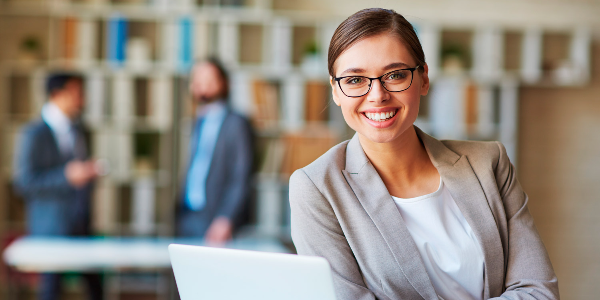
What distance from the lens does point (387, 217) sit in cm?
111

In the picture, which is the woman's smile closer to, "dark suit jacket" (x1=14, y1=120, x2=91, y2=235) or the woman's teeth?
the woman's teeth

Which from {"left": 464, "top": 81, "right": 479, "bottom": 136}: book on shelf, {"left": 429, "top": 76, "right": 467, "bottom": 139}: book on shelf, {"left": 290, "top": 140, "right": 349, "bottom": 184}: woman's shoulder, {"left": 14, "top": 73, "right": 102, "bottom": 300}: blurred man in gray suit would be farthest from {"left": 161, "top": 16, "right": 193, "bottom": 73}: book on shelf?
{"left": 290, "top": 140, "right": 349, "bottom": 184}: woman's shoulder

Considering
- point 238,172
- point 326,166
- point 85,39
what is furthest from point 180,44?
point 326,166

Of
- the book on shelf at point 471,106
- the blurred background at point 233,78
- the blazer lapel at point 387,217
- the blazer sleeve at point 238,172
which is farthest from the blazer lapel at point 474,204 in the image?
the book on shelf at point 471,106

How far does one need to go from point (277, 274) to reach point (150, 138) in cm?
358

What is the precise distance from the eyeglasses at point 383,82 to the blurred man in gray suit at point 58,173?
2588 mm

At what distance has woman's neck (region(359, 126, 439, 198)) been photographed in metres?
1.19

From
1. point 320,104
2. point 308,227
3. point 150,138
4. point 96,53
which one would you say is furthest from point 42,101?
point 308,227

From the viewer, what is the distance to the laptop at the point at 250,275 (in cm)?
78

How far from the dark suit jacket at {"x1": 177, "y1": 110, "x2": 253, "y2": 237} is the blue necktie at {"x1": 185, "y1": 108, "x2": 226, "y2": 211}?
0.14ft

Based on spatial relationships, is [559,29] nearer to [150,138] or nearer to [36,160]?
[150,138]

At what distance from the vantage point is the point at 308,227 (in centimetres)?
111

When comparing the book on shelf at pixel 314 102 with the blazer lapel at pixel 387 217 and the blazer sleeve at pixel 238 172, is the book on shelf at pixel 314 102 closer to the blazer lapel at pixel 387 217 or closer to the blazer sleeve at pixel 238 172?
the blazer sleeve at pixel 238 172

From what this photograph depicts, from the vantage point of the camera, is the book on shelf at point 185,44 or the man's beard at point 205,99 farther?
the book on shelf at point 185,44
